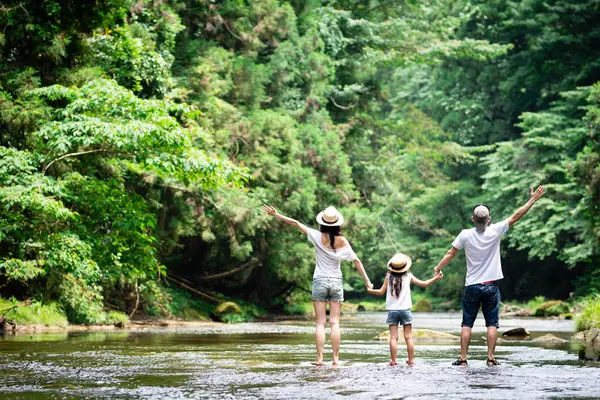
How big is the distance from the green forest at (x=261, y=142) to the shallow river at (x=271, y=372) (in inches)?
175

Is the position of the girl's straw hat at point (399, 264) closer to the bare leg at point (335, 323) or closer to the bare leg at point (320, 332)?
the bare leg at point (335, 323)

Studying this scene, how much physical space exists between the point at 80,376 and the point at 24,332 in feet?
33.1

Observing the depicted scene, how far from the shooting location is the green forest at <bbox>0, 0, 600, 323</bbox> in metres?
19.3

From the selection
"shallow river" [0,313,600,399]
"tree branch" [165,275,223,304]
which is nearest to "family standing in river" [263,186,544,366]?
"shallow river" [0,313,600,399]

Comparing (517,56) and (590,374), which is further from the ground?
(517,56)

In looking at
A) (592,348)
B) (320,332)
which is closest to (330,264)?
(320,332)

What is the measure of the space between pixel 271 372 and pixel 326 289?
1657 mm

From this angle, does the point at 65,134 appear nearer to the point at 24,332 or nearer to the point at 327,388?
the point at 24,332

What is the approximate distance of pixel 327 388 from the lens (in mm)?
8797

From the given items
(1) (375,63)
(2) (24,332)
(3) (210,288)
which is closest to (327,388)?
(2) (24,332)

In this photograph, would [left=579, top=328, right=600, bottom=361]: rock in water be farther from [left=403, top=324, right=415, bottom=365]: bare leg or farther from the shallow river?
[left=403, top=324, right=415, bottom=365]: bare leg

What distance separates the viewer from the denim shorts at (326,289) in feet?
38.8

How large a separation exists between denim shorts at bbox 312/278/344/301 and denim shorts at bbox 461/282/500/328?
1.68 meters

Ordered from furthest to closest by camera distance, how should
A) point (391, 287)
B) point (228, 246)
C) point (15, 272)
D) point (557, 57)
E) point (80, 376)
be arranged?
point (557, 57) → point (228, 246) → point (15, 272) → point (391, 287) → point (80, 376)
